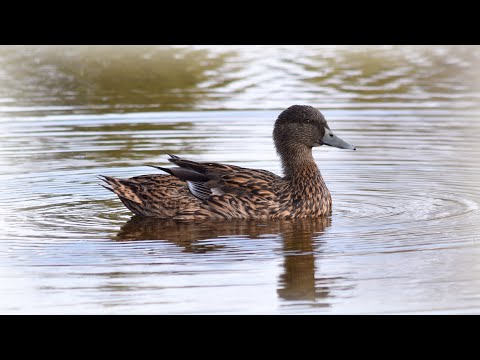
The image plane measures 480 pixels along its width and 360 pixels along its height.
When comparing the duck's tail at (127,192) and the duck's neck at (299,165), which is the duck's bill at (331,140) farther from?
the duck's tail at (127,192)

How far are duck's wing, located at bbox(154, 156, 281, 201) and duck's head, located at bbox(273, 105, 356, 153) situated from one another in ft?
2.03

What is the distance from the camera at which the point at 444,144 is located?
49.8ft

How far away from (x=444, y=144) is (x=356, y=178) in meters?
2.49

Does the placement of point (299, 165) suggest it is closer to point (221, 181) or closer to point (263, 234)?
point (221, 181)

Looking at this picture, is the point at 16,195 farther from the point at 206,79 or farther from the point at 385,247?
the point at 206,79

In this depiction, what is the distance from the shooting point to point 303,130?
38.9 ft

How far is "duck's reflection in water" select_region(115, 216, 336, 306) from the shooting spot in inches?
344

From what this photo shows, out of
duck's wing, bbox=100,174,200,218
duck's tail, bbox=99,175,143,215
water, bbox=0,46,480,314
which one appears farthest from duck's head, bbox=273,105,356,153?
duck's tail, bbox=99,175,143,215

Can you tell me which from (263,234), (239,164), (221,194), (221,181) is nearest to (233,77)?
(239,164)

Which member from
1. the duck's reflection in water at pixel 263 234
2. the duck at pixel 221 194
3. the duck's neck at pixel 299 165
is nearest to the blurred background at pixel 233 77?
the duck's neck at pixel 299 165

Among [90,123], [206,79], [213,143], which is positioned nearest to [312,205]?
[213,143]

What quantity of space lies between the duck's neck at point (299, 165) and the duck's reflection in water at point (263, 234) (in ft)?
1.96

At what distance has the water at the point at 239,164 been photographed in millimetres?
8234

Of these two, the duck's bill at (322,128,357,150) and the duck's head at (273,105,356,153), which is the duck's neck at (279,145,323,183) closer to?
the duck's head at (273,105,356,153)
